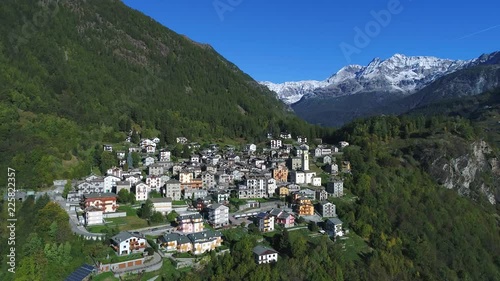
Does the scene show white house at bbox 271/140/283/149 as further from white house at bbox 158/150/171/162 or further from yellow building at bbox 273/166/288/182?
white house at bbox 158/150/171/162

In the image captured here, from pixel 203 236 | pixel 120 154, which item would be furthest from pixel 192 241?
pixel 120 154

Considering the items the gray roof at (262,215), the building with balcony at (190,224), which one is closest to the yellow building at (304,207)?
the gray roof at (262,215)

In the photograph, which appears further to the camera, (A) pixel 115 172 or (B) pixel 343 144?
(B) pixel 343 144

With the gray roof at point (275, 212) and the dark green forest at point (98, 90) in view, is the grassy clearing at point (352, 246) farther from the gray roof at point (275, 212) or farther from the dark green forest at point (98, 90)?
the dark green forest at point (98, 90)

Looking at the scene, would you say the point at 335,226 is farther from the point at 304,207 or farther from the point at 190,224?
the point at 190,224

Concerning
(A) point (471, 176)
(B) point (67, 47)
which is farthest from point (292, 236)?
(B) point (67, 47)

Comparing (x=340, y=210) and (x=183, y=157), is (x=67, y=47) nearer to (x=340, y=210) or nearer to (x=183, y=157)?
(x=183, y=157)
